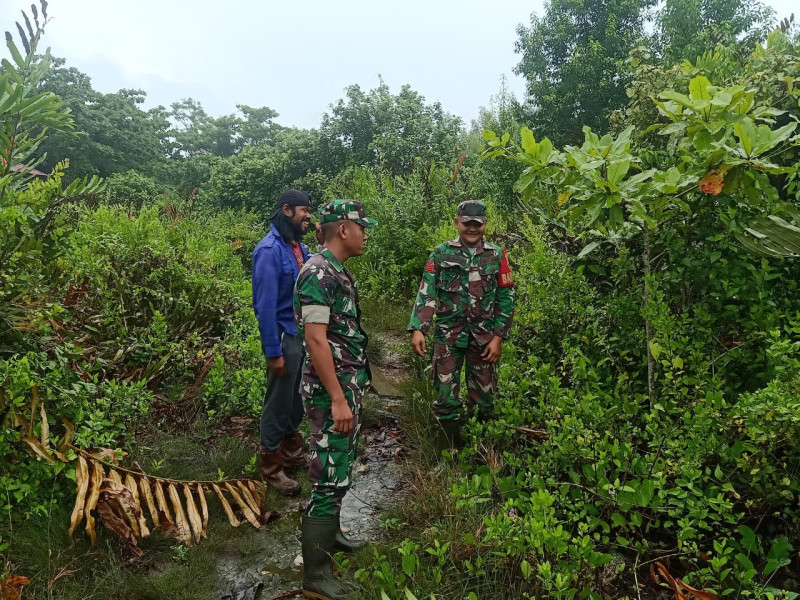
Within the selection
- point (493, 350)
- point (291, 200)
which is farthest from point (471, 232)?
point (291, 200)

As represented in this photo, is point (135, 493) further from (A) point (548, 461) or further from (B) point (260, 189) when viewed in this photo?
(B) point (260, 189)

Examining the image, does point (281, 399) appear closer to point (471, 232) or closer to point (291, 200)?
point (291, 200)

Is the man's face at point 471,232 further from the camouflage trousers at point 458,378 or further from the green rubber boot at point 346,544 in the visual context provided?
the green rubber boot at point 346,544

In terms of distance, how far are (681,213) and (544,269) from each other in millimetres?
1273

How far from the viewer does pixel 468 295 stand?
3650 mm

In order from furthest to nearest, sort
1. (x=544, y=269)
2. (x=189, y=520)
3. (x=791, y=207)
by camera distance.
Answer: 1. (x=544, y=269)
2. (x=189, y=520)
3. (x=791, y=207)

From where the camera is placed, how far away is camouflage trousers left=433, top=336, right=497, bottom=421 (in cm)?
369

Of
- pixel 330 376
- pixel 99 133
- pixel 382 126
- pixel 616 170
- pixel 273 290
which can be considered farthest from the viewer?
pixel 99 133

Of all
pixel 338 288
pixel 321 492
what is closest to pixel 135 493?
pixel 321 492

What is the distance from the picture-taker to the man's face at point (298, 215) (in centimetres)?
355

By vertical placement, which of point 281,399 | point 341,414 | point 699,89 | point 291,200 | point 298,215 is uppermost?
point 699,89

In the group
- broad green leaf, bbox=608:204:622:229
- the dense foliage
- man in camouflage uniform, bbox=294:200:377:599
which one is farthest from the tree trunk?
man in camouflage uniform, bbox=294:200:377:599

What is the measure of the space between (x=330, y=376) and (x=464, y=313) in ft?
4.86

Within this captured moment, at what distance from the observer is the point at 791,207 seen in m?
2.51
